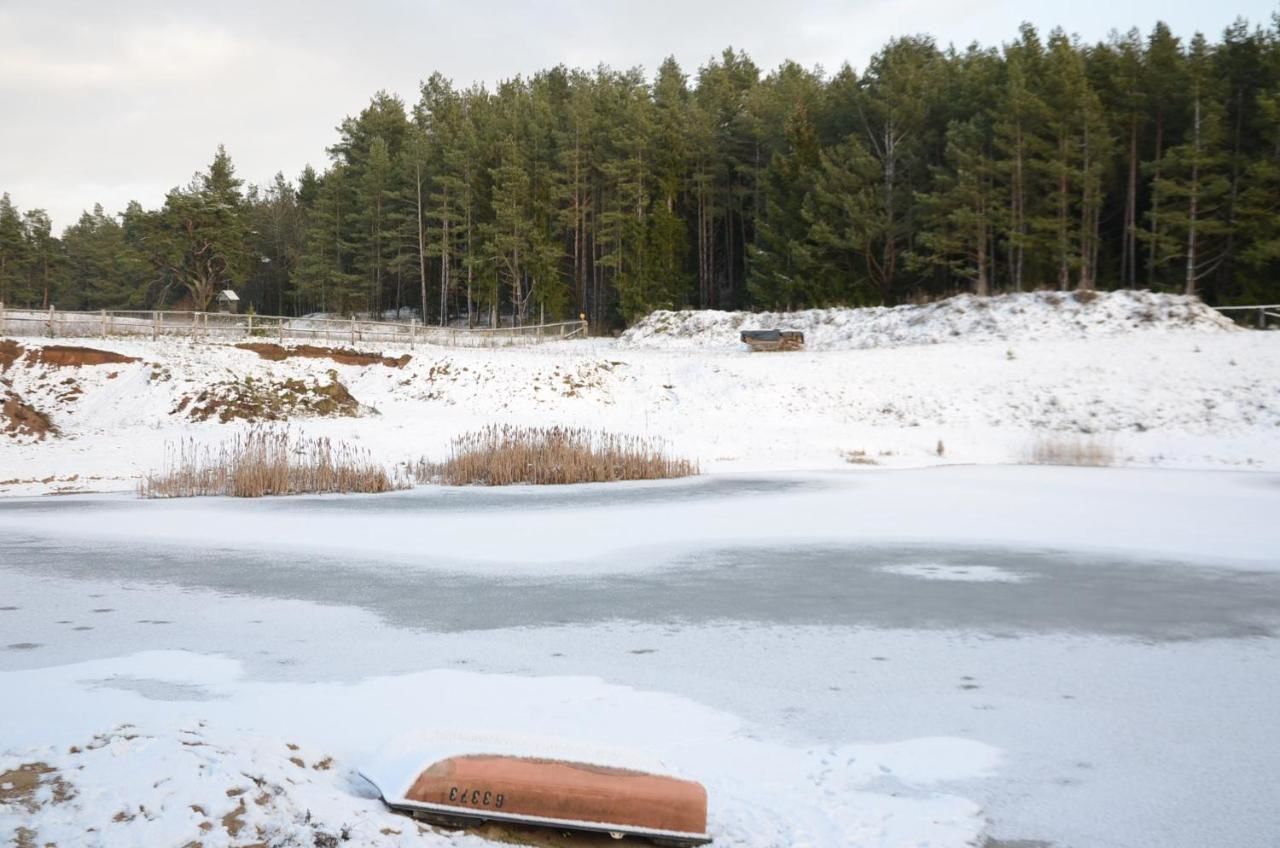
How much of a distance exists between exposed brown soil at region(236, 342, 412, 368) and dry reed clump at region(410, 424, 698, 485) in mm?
13233

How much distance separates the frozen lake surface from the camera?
3889 mm

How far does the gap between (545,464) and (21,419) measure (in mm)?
13941

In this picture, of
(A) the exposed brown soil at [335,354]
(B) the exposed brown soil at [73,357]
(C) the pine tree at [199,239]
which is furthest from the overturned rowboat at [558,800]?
(C) the pine tree at [199,239]

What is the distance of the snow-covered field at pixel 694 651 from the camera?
3.28m

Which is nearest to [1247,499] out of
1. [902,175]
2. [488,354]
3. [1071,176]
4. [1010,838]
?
[1010,838]

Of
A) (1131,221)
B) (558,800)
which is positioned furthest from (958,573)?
(1131,221)

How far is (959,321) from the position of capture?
112 ft

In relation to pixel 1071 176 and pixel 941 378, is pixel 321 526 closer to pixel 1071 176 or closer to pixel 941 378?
pixel 941 378

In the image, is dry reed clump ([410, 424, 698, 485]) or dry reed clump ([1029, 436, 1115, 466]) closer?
dry reed clump ([410, 424, 698, 485])

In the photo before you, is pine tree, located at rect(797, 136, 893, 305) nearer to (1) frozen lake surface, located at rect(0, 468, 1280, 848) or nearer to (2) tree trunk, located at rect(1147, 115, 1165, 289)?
(2) tree trunk, located at rect(1147, 115, 1165, 289)

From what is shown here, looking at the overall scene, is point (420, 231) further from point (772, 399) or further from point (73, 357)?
point (772, 399)

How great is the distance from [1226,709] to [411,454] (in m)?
17.5

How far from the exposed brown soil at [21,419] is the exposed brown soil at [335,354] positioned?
23.0 feet

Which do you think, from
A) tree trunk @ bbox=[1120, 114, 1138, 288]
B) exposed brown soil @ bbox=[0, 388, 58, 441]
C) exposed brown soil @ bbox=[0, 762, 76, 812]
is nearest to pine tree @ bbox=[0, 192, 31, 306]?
exposed brown soil @ bbox=[0, 388, 58, 441]
